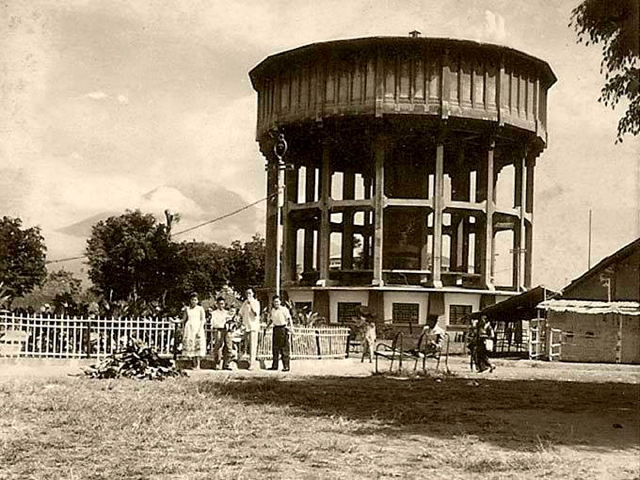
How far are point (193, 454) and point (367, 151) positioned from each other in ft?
113

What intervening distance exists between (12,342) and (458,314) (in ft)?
75.9

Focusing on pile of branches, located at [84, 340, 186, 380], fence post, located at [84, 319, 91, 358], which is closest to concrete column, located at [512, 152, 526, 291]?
fence post, located at [84, 319, 91, 358]

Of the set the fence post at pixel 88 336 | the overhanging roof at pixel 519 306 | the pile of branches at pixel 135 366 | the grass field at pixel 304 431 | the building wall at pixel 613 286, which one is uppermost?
the building wall at pixel 613 286

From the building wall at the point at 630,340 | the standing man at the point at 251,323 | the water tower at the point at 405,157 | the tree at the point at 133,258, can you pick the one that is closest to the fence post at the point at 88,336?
the standing man at the point at 251,323

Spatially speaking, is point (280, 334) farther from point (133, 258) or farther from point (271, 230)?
point (133, 258)

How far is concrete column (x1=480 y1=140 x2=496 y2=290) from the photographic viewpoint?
39.2 meters

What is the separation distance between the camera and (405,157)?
42.3 metres

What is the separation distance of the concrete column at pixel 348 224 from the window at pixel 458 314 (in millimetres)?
5359

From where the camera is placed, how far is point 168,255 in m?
43.8

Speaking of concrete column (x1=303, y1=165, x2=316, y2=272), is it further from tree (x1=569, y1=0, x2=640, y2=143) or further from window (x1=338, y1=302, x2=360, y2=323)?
tree (x1=569, y1=0, x2=640, y2=143)

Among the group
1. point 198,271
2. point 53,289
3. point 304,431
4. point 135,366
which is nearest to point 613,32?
point 304,431

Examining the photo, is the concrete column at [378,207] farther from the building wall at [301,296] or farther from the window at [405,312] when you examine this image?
the building wall at [301,296]

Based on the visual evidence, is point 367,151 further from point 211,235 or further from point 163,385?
point 211,235

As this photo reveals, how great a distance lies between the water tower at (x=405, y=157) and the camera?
126 ft
